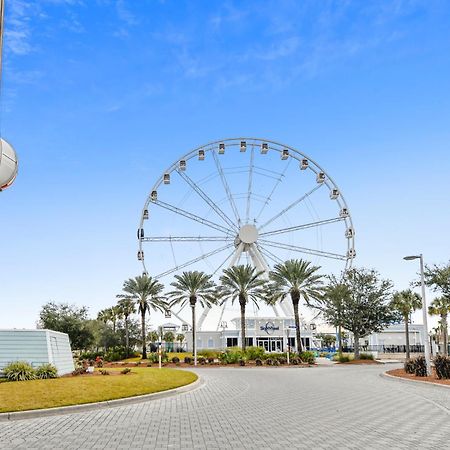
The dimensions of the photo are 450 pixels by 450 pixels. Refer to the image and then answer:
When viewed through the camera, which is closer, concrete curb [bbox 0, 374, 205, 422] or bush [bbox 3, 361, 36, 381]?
concrete curb [bbox 0, 374, 205, 422]

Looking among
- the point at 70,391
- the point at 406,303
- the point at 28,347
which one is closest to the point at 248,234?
the point at 406,303

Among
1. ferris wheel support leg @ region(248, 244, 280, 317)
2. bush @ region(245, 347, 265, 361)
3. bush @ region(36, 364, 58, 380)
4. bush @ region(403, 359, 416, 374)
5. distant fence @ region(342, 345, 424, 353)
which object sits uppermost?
ferris wheel support leg @ region(248, 244, 280, 317)

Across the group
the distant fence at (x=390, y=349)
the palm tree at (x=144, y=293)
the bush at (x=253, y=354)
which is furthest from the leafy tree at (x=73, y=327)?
the distant fence at (x=390, y=349)

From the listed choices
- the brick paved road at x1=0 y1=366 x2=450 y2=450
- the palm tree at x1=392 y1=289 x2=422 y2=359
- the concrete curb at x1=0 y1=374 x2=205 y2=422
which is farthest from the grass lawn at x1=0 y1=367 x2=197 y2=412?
the palm tree at x1=392 y1=289 x2=422 y2=359

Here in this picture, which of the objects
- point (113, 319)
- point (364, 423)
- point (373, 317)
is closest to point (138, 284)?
point (373, 317)

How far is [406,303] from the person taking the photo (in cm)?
6059

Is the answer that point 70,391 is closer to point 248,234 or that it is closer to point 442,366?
point 442,366

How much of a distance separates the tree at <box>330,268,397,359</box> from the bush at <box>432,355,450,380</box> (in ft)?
96.9

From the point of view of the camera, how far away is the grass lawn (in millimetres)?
15812

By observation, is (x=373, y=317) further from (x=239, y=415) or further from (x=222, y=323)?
(x=239, y=415)

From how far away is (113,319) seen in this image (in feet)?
319

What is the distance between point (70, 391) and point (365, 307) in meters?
42.5

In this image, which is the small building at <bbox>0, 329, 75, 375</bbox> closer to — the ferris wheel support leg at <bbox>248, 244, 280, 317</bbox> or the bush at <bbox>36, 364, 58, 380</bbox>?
the bush at <bbox>36, 364, 58, 380</bbox>

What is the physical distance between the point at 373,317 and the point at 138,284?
2599 centimetres
